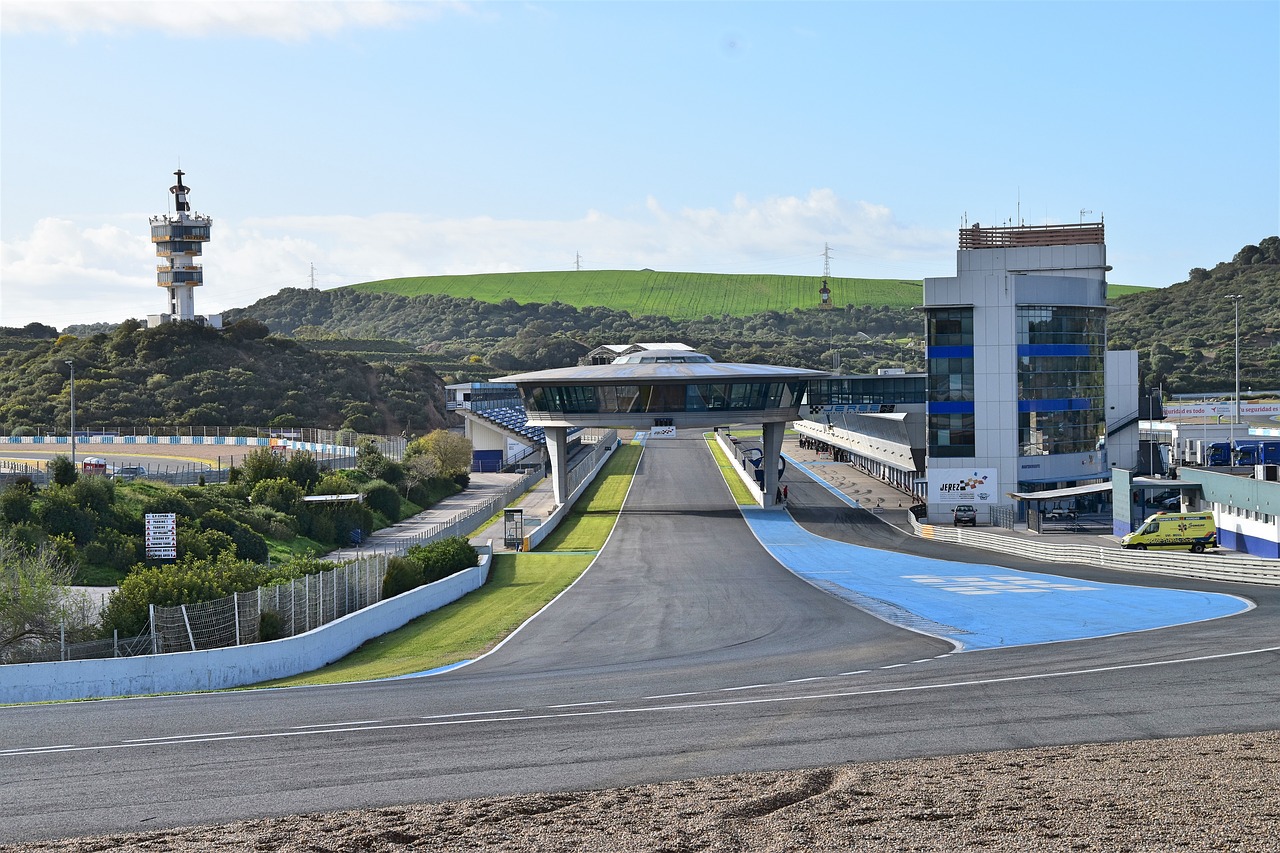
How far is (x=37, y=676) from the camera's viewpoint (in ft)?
87.4

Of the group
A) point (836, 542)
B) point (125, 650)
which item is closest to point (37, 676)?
point (125, 650)

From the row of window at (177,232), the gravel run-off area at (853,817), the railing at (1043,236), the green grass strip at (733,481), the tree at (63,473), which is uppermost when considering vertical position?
the row of window at (177,232)

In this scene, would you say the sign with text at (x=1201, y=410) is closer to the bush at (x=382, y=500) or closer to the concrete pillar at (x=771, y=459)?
the concrete pillar at (x=771, y=459)

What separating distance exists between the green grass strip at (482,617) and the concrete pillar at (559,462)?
760cm

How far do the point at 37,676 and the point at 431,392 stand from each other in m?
139

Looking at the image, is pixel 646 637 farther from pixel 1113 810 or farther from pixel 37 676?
pixel 1113 810

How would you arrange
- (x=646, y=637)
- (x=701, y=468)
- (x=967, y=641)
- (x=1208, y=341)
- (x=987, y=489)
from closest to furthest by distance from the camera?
(x=967, y=641), (x=646, y=637), (x=987, y=489), (x=701, y=468), (x=1208, y=341)

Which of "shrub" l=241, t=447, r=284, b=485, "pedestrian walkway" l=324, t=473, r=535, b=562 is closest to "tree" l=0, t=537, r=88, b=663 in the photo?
"pedestrian walkway" l=324, t=473, r=535, b=562

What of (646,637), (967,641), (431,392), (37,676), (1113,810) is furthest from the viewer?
(431,392)

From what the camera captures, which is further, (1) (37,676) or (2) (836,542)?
(2) (836,542)

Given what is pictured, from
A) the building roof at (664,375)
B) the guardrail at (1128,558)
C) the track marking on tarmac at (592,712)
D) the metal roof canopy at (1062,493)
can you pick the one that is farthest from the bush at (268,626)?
the building roof at (664,375)

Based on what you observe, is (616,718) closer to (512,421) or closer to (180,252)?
(512,421)

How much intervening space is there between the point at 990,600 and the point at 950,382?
37.5 meters

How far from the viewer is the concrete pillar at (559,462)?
81375 mm
